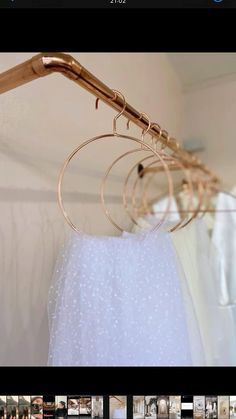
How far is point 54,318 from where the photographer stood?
54 cm

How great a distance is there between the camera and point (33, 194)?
1.86 ft

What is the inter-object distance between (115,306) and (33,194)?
247mm

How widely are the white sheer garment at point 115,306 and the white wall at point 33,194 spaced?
0.04 metres

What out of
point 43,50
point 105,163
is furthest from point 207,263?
point 43,50

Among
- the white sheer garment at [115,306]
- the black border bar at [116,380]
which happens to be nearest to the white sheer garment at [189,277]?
the white sheer garment at [115,306]

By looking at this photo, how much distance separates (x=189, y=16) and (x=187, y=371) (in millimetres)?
531

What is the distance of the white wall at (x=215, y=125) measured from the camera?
93 centimetres

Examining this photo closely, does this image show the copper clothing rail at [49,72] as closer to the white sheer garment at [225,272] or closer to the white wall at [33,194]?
the white wall at [33,194]

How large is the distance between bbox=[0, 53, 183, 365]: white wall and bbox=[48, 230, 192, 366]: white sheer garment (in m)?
0.04

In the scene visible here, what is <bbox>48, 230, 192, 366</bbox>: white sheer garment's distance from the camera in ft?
1.74
